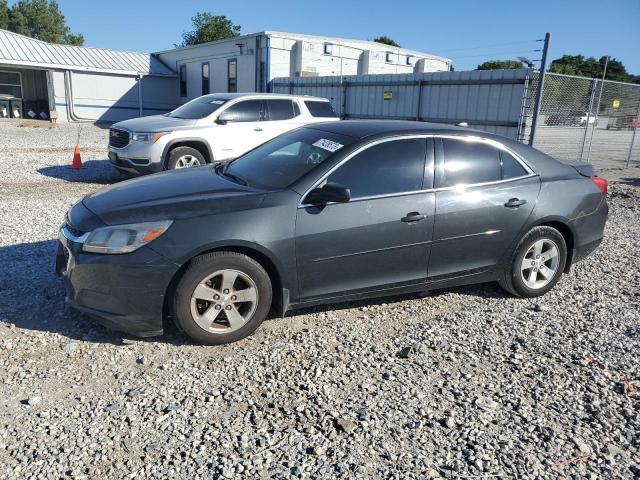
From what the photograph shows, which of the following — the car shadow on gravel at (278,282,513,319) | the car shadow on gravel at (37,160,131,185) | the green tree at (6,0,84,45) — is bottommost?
the car shadow on gravel at (37,160,131,185)

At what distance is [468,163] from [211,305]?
2.49 m

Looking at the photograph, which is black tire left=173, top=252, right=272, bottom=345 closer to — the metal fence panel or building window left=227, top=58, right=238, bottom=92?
the metal fence panel

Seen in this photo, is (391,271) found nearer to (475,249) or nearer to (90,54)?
(475,249)

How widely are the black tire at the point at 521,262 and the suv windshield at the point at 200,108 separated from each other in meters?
7.04

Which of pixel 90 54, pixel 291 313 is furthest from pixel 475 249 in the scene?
pixel 90 54

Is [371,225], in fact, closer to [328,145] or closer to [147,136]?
[328,145]

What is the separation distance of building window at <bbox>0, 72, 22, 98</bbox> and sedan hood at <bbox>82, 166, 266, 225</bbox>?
28.1 m

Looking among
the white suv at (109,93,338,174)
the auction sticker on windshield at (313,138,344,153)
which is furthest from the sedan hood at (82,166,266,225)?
the white suv at (109,93,338,174)

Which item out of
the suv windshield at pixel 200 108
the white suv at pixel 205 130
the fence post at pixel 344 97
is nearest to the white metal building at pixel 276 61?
the fence post at pixel 344 97

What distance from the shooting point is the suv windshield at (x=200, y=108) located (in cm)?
1009

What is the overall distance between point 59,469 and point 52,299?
2213 millimetres

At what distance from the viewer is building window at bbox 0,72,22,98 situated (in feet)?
88.8

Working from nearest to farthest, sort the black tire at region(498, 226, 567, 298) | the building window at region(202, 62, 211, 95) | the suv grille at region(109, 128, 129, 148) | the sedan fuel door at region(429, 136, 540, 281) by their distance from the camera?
the sedan fuel door at region(429, 136, 540, 281), the black tire at region(498, 226, 567, 298), the suv grille at region(109, 128, 129, 148), the building window at region(202, 62, 211, 95)

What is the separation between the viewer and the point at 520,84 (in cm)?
1162
